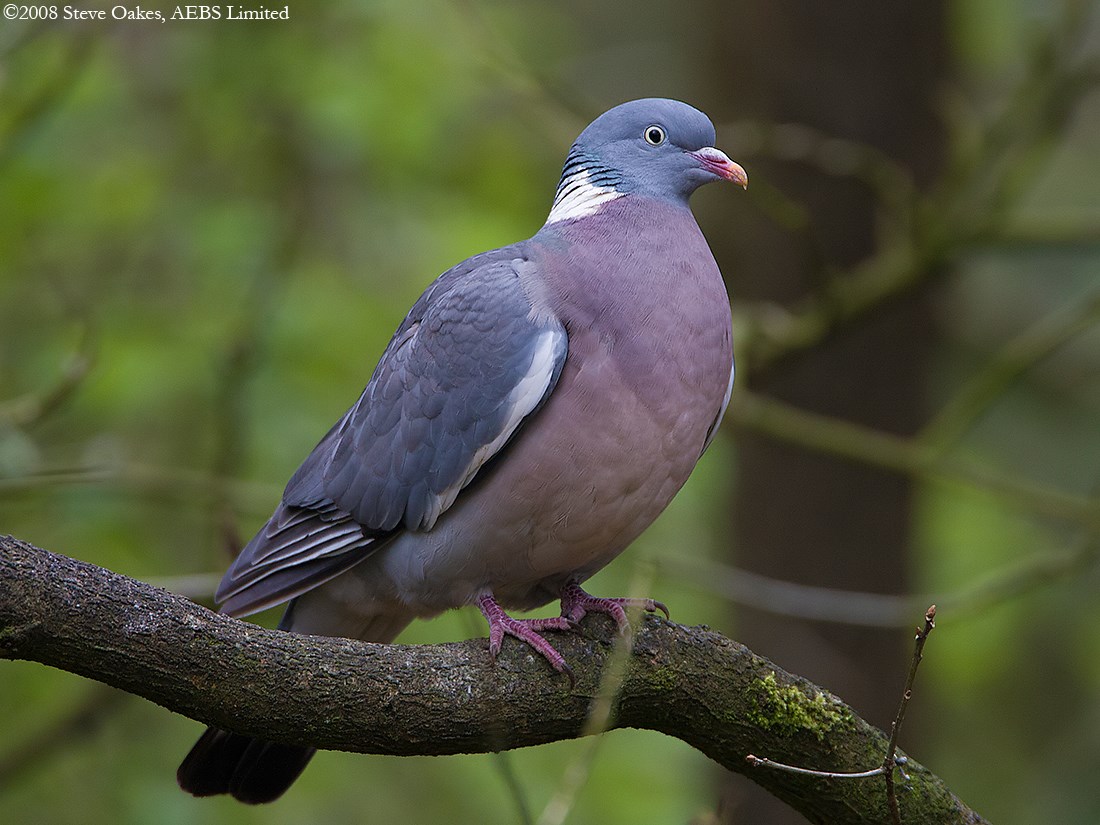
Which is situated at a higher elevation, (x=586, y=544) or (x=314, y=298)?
(x=314, y=298)

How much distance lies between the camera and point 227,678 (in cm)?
234

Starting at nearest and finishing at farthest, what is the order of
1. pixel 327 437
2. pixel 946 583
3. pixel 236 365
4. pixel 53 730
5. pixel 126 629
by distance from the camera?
1. pixel 126 629
2. pixel 327 437
3. pixel 236 365
4. pixel 53 730
5. pixel 946 583

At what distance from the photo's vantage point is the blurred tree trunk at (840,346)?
535cm

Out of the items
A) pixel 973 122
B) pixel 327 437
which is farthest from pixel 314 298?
pixel 973 122

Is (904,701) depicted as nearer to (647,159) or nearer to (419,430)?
(419,430)

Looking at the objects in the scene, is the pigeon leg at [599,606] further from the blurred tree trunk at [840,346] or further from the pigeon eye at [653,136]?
the blurred tree trunk at [840,346]

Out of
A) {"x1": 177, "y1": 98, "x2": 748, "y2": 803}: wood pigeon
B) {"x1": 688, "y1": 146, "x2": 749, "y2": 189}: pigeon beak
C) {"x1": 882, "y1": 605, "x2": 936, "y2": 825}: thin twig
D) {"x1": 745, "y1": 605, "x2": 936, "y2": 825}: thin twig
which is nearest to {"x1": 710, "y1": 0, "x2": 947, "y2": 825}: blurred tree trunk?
{"x1": 688, "y1": 146, "x2": 749, "y2": 189}: pigeon beak


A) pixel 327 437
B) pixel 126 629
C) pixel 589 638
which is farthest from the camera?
pixel 327 437

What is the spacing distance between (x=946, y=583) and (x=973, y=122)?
2868mm

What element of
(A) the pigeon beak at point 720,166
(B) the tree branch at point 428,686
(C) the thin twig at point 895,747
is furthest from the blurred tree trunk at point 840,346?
(C) the thin twig at point 895,747

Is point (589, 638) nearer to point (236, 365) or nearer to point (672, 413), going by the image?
point (672, 413)

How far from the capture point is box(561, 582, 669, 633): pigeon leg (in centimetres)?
302

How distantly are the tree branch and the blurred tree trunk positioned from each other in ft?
7.98

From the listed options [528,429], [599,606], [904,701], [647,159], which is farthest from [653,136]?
[904,701]
